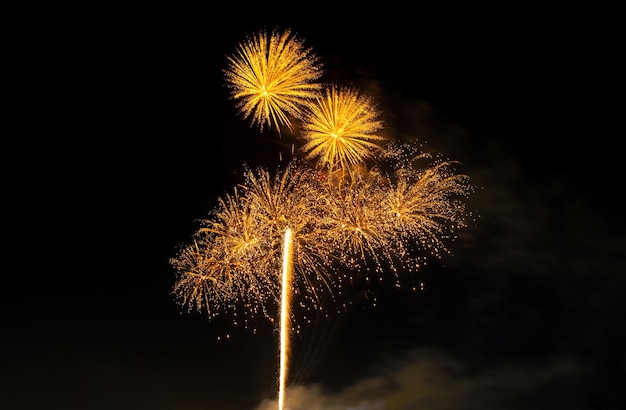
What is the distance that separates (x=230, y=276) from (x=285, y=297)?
4.40 ft

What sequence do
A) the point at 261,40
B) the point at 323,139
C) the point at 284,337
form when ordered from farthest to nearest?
1. the point at 284,337
2. the point at 323,139
3. the point at 261,40

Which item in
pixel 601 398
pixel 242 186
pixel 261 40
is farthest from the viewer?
pixel 601 398

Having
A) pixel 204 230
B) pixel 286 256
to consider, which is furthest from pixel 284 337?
pixel 204 230

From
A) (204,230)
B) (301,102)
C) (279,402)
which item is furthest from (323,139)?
(279,402)

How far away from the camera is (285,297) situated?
13.4 m

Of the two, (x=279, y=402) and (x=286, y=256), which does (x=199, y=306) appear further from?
(x=279, y=402)

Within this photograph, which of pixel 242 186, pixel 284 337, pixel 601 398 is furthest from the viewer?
pixel 601 398

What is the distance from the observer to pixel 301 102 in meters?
11.5

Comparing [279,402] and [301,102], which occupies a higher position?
[301,102]

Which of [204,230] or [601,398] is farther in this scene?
[601,398]

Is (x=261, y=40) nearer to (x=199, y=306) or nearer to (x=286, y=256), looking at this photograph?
(x=286, y=256)

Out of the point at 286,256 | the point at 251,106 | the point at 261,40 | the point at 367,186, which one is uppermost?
the point at 261,40

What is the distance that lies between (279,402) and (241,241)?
152 inches

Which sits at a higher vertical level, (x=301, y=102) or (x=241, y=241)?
(x=301, y=102)
